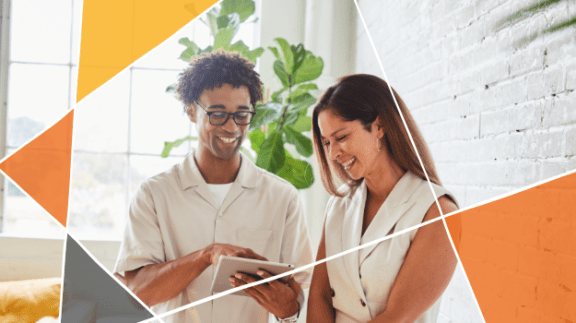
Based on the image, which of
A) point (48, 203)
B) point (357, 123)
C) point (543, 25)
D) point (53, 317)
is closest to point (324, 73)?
point (357, 123)

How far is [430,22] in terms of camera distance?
76 centimetres

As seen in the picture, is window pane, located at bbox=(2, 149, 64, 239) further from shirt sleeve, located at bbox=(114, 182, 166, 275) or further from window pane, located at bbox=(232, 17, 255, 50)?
window pane, located at bbox=(232, 17, 255, 50)

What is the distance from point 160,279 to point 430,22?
636 millimetres

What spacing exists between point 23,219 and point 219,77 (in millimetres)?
520

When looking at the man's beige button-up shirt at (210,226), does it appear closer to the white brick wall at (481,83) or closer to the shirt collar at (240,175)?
the shirt collar at (240,175)

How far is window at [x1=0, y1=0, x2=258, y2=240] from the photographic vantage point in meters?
0.72

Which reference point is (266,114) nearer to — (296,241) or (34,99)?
(296,241)

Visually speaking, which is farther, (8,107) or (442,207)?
(8,107)

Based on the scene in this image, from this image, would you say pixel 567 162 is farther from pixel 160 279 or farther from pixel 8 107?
pixel 8 107

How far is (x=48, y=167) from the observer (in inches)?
31.3

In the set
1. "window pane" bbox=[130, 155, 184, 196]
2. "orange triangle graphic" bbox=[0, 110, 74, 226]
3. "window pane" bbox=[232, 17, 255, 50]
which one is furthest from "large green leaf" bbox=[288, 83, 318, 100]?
"orange triangle graphic" bbox=[0, 110, 74, 226]

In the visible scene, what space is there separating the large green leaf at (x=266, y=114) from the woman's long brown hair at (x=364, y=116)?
0.22ft

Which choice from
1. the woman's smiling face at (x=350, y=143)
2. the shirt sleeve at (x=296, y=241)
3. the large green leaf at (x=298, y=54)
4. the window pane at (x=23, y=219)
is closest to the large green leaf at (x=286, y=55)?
the large green leaf at (x=298, y=54)

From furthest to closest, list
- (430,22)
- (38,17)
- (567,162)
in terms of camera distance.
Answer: (38,17)
(430,22)
(567,162)
